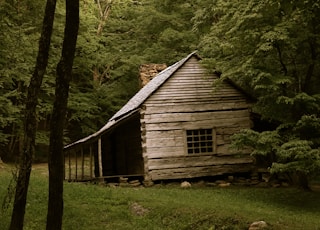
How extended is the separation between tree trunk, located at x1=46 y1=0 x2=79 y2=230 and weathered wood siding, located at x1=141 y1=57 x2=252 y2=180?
1139 cm

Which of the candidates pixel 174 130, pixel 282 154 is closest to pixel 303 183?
pixel 282 154

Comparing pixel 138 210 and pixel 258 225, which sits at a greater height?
pixel 138 210

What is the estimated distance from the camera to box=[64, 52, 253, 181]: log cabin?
19812 millimetres

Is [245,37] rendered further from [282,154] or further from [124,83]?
[124,83]

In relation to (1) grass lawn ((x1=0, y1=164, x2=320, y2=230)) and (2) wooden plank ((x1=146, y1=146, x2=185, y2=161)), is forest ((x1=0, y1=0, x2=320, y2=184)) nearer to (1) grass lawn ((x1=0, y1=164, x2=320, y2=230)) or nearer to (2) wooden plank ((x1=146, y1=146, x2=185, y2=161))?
(1) grass lawn ((x1=0, y1=164, x2=320, y2=230))

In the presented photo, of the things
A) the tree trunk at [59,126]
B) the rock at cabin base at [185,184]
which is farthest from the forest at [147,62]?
the rock at cabin base at [185,184]

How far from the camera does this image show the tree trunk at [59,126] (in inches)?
322

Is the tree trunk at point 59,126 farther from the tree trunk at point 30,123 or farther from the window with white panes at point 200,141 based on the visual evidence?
the window with white panes at point 200,141

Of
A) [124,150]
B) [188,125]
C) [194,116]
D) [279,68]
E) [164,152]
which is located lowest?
[164,152]

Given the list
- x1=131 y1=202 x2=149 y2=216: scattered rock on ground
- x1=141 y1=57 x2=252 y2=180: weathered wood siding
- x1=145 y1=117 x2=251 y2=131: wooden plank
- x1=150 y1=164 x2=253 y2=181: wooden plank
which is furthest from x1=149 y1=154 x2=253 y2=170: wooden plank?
x1=131 y1=202 x2=149 y2=216: scattered rock on ground

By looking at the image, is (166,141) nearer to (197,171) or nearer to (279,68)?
(197,171)

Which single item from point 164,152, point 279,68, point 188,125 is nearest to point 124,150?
point 164,152

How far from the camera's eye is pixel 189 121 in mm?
20344

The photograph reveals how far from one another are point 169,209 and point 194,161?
7.69 meters
